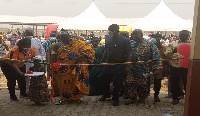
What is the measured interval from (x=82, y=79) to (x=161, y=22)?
7.59 metres

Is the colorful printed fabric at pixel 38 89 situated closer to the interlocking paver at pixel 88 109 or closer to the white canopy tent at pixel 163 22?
the interlocking paver at pixel 88 109

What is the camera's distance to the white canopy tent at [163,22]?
12.3 m

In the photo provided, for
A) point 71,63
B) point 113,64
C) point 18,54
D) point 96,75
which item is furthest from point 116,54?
point 18,54

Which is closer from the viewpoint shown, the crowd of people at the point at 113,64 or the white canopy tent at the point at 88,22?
the crowd of people at the point at 113,64

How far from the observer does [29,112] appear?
226 inches

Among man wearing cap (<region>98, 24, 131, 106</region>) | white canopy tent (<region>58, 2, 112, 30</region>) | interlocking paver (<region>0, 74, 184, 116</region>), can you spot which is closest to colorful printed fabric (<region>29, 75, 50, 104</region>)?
interlocking paver (<region>0, 74, 184, 116</region>)

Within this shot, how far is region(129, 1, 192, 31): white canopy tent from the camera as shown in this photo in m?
12.3

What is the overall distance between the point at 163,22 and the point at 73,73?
772 cm

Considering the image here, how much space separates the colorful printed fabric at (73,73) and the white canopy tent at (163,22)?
6.88 meters

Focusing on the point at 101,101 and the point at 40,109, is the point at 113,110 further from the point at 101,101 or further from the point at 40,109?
the point at 40,109

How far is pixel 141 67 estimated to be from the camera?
20.8 feet

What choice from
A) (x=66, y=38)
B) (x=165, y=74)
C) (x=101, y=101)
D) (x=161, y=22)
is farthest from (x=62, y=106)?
(x=161, y=22)

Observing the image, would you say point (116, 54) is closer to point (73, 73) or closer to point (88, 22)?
point (73, 73)

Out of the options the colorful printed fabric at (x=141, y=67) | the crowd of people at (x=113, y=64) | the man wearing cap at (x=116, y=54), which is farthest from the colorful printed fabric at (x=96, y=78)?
the colorful printed fabric at (x=141, y=67)
